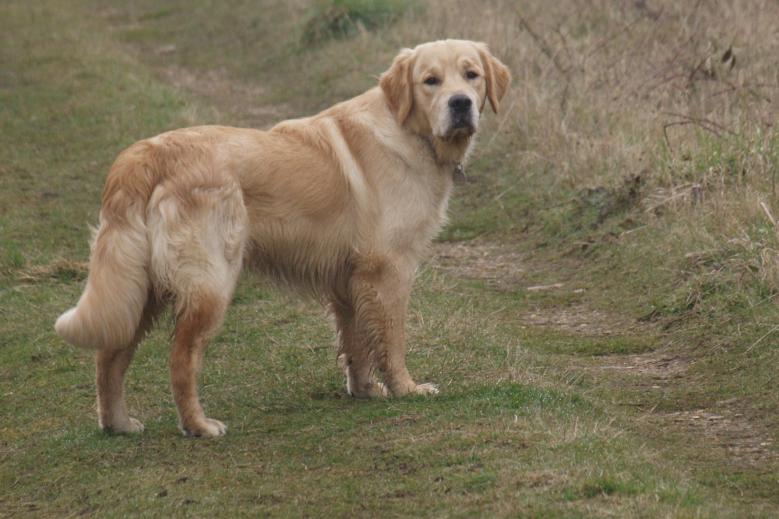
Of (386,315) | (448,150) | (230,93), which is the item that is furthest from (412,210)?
(230,93)

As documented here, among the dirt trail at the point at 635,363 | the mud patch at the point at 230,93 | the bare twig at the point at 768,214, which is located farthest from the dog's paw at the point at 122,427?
the mud patch at the point at 230,93

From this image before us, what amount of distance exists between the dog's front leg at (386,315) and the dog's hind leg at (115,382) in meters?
0.98

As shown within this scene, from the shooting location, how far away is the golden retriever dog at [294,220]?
5.25m

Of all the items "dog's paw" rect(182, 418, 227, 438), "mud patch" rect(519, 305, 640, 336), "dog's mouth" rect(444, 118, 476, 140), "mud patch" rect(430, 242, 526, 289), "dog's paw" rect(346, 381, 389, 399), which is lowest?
"mud patch" rect(430, 242, 526, 289)

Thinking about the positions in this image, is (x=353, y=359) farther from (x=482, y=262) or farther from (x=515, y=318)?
(x=482, y=262)

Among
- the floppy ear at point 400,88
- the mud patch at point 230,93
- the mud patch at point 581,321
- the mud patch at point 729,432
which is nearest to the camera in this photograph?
the mud patch at point 729,432

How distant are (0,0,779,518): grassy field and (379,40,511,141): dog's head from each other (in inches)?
44.7

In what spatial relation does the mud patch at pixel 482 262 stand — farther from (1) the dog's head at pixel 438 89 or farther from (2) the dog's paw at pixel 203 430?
(2) the dog's paw at pixel 203 430

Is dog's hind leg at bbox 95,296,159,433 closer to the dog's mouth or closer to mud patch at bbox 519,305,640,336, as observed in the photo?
the dog's mouth

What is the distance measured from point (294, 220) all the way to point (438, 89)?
39.1 inches

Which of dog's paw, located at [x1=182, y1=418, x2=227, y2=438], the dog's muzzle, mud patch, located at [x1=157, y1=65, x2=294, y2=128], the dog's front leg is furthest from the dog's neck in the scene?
mud patch, located at [x1=157, y1=65, x2=294, y2=128]

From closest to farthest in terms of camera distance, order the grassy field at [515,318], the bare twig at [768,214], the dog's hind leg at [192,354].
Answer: the grassy field at [515,318] < the dog's hind leg at [192,354] < the bare twig at [768,214]

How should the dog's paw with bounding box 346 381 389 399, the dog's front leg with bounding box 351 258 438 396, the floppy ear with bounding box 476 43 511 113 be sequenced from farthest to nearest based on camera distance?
the floppy ear with bounding box 476 43 511 113 < the dog's paw with bounding box 346 381 389 399 < the dog's front leg with bounding box 351 258 438 396

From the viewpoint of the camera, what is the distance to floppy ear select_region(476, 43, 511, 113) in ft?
20.6
